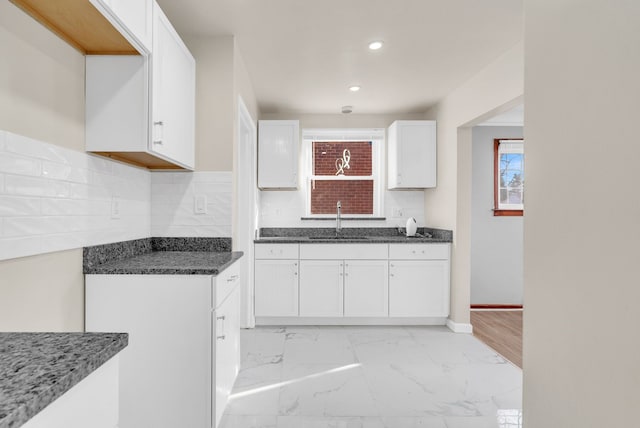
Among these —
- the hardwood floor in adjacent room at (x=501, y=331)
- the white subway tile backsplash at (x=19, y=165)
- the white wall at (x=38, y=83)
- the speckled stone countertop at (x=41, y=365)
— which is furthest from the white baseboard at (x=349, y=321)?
the speckled stone countertop at (x=41, y=365)

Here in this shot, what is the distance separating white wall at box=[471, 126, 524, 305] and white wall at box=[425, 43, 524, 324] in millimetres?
825

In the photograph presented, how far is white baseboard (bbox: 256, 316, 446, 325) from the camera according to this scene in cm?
379

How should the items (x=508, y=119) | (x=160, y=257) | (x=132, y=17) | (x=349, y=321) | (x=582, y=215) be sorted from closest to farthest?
(x=582, y=215), (x=132, y=17), (x=160, y=257), (x=349, y=321), (x=508, y=119)

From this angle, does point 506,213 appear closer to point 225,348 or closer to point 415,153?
point 415,153

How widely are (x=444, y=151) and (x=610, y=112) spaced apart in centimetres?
326

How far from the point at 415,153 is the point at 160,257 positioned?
3.02 m

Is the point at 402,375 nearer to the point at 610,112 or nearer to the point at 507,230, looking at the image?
the point at 610,112

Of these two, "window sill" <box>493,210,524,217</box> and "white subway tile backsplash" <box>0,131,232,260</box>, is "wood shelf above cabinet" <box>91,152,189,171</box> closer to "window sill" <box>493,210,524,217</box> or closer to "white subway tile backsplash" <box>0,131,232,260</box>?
"white subway tile backsplash" <box>0,131,232,260</box>

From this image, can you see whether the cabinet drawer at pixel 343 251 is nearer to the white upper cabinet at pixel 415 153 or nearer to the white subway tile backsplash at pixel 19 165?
the white upper cabinet at pixel 415 153

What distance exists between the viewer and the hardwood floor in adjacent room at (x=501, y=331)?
3.14 m

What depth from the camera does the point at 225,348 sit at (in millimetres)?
2008

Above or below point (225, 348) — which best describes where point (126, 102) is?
above

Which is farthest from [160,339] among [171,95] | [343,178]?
[343,178]

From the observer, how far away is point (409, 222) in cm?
409
